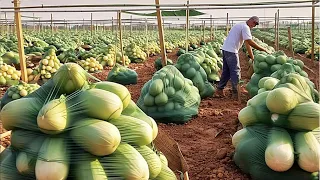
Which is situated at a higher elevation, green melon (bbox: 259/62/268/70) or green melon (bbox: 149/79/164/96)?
green melon (bbox: 259/62/268/70)

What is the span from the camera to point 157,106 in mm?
5574

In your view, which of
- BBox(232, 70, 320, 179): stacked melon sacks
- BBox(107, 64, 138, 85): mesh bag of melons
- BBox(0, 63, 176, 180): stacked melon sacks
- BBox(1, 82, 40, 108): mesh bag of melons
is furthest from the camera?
BBox(107, 64, 138, 85): mesh bag of melons

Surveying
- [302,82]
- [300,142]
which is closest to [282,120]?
[300,142]

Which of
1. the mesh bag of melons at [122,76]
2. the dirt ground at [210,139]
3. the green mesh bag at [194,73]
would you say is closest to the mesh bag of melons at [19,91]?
the dirt ground at [210,139]

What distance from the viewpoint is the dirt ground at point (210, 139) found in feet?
11.8

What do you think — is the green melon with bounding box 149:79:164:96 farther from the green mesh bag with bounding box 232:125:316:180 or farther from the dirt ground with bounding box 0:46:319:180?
the green mesh bag with bounding box 232:125:316:180

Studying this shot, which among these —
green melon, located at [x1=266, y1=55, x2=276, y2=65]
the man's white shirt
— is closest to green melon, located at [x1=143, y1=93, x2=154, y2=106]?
green melon, located at [x1=266, y1=55, x2=276, y2=65]

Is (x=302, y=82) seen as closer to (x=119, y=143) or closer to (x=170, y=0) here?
(x=119, y=143)

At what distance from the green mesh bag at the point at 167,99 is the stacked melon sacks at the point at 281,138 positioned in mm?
2082

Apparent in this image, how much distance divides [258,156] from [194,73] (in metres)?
3.93

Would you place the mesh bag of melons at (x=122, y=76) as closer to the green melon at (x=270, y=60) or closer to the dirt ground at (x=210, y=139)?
→ the dirt ground at (x=210, y=139)

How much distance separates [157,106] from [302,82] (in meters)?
2.16

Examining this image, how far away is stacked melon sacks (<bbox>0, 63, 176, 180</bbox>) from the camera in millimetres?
1904

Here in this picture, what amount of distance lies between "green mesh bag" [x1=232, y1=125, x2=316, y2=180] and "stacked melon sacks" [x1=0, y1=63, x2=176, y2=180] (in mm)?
1302
